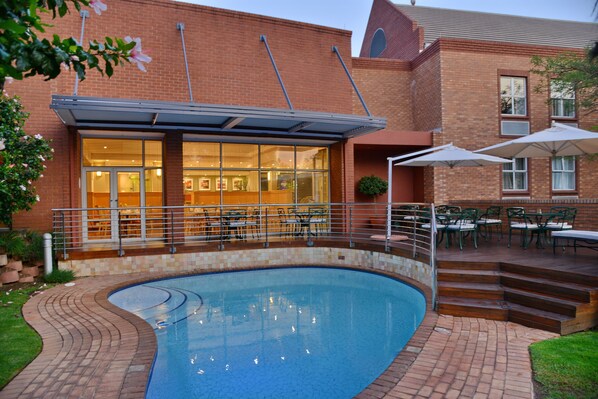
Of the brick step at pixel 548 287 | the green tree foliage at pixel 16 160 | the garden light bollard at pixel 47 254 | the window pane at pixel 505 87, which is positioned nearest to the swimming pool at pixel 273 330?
the brick step at pixel 548 287

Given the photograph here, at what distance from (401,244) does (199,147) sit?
6.31 meters

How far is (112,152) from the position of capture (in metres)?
11.2

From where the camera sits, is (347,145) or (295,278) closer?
(295,278)

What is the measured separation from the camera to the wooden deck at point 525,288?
16.9 ft

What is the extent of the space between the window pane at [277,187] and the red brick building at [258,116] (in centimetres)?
4

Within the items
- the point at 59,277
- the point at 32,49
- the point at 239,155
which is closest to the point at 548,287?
the point at 32,49

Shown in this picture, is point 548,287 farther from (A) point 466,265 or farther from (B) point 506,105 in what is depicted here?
(B) point 506,105

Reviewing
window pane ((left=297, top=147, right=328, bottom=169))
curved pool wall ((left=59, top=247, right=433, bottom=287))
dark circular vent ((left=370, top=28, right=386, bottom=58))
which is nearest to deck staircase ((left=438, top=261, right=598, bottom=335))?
curved pool wall ((left=59, top=247, right=433, bottom=287))

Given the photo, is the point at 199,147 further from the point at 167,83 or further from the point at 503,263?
the point at 503,263

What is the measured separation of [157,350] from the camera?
4.80m

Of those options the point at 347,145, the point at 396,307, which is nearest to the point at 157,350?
the point at 396,307

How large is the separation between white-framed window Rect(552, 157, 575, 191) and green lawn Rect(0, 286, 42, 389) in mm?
15771

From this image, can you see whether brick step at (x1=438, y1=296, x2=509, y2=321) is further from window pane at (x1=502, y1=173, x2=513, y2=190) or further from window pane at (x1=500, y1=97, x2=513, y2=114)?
window pane at (x1=500, y1=97, x2=513, y2=114)

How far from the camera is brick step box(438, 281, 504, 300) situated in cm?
593
